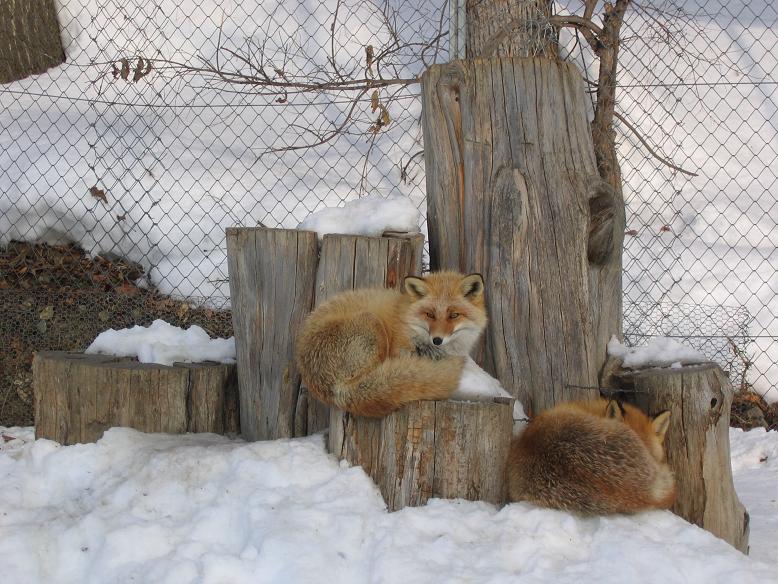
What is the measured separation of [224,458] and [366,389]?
0.67 meters

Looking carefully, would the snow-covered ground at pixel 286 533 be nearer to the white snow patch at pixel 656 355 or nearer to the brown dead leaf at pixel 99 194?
the white snow patch at pixel 656 355

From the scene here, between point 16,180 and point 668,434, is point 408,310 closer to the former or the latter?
point 668,434

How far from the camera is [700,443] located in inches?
117

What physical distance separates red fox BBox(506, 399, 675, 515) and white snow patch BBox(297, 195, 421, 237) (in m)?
1.14

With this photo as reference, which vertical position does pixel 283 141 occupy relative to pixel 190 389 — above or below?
above

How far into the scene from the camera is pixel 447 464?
2.74 metres

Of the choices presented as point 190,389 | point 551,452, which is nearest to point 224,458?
point 190,389

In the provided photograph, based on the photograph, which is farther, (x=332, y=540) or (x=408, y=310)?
(x=408, y=310)

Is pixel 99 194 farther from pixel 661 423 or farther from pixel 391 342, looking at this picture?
pixel 661 423

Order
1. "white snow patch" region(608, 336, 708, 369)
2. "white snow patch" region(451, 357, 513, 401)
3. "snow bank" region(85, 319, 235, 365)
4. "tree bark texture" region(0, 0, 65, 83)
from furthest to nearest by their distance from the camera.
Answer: "tree bark texture" region(0, 0, 65, 83) → "snow bank" region(85, 319, 235, 365) → "white snow patch" region(608, 336, 708, 369) → "white snow patch" region(451, 357, 513, 401)

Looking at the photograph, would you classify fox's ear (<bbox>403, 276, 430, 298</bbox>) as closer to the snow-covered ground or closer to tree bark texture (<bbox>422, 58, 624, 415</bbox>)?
tree bark texture (<bbox>422, 58, 624, 415</bbox>)

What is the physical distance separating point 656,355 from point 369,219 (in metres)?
1.49

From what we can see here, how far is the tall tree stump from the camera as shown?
2973 millimetres

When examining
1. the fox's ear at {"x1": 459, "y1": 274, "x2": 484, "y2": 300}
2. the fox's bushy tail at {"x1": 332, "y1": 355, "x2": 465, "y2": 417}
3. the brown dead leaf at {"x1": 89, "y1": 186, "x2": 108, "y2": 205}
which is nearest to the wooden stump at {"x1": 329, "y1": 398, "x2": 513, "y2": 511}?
the fox's bushy tail at {"x1": 332, "y1": 355, "x2": 465, "y2": 417}
